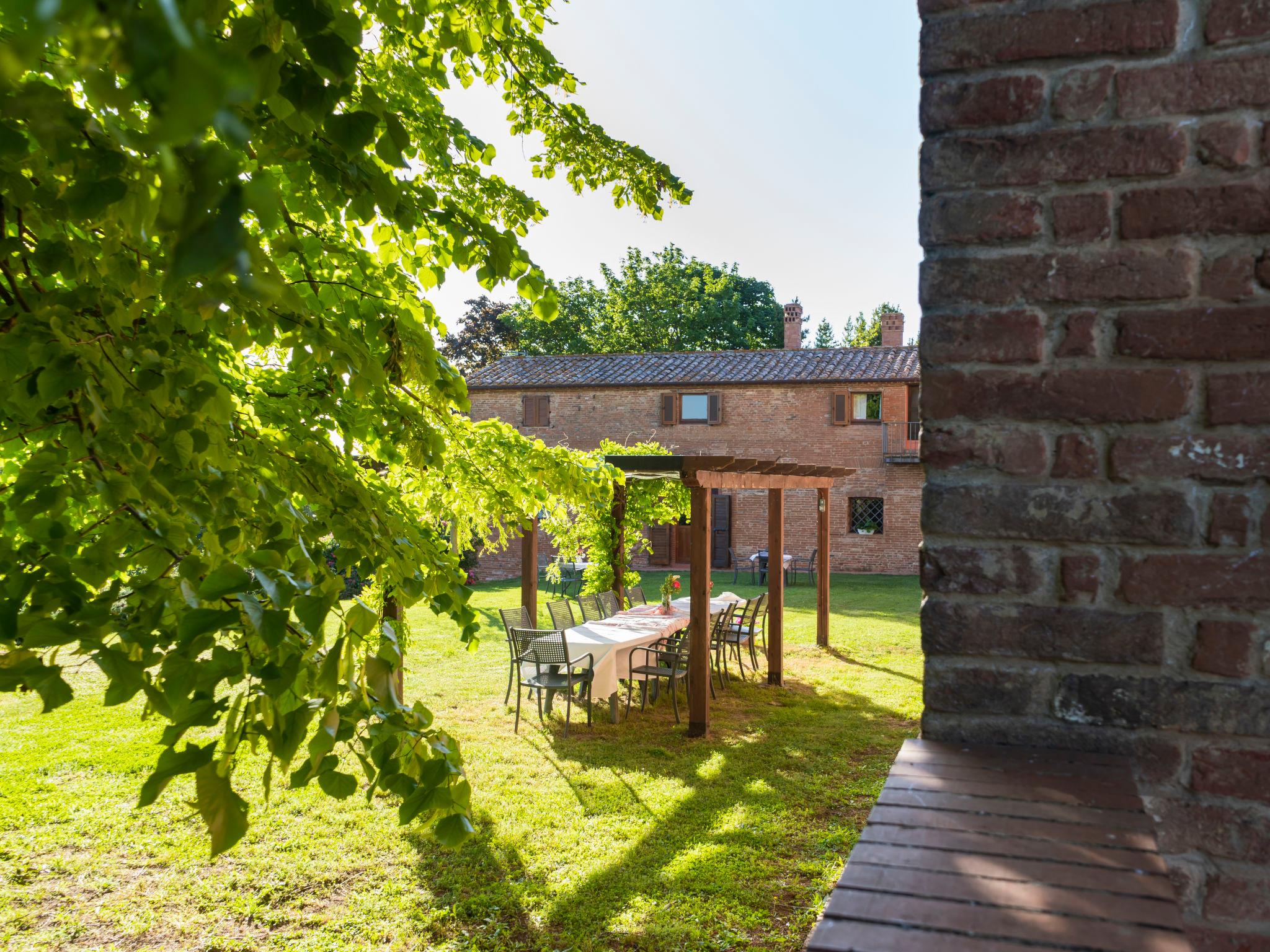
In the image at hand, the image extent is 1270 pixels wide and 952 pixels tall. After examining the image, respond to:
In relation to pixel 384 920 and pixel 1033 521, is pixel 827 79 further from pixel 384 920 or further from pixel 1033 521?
pixel 384 920

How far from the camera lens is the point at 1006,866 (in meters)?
0.99

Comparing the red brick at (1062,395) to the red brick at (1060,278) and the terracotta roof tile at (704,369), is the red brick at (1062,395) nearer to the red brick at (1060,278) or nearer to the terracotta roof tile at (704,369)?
the red brick at (1060,278)

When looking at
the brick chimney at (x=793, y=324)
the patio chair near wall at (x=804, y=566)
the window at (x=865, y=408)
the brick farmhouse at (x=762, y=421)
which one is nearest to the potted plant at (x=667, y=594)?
the patio chair near wall at (x=804, y=566)

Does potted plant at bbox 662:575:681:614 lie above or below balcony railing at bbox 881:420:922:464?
below

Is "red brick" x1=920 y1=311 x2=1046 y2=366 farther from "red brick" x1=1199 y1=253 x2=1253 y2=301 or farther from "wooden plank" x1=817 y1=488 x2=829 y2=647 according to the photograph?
"wooden plank" x1=817 y1=488 x2=829 y2=647

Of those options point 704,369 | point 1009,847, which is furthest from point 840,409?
point 1009,847

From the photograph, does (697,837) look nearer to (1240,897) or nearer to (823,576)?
(1240,897)

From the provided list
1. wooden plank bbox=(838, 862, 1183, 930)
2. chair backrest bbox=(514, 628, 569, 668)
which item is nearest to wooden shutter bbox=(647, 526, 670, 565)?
chair backrest bbox=(514, 628, 569, 668)

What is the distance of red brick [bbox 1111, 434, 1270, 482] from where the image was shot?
4.19ft

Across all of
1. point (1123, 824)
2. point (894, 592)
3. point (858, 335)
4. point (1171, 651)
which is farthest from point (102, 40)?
point (858, 335)

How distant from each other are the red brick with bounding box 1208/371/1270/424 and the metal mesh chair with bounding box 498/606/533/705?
752cm

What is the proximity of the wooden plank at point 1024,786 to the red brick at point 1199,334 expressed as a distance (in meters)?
0.64

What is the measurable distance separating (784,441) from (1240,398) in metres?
22.1

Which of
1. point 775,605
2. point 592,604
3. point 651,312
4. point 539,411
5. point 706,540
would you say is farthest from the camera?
point 651,312
